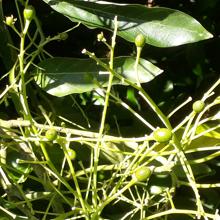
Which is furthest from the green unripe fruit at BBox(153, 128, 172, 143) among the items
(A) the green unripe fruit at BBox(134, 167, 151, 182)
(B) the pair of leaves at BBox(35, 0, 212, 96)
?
(B) the pair of leaves at BBox(35, 0, 212, 96)

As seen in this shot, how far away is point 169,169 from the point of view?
77 centimetres

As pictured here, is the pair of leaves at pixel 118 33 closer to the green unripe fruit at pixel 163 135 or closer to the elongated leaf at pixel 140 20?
the elongated leaf at pixel 140 20

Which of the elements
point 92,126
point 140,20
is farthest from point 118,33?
point 92,126

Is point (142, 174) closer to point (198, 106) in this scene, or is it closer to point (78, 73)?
point (198, 106)

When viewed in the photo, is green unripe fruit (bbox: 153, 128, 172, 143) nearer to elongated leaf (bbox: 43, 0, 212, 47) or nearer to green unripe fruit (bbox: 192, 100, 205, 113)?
green unripe fruit (bbox: 192, 100, 205, 113)

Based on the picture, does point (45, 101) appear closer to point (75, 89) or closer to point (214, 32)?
point (75, 89)

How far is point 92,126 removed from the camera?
943mm

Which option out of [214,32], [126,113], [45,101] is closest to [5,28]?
[45,101]

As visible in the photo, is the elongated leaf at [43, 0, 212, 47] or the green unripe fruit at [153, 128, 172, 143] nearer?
the green unripe fruit at [153, 128, 172, 143]

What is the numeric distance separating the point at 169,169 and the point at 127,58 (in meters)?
0.17

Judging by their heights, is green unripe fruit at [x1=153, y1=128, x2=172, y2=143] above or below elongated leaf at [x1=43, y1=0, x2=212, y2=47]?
below

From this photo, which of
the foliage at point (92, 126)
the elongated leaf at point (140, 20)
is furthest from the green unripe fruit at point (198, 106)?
the elongated leaf at point (140, 20)

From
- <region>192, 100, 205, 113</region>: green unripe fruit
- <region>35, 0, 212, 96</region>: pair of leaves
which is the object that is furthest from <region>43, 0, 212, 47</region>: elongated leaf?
<region>192, 100, 205, 113</region>: green unripe fruit

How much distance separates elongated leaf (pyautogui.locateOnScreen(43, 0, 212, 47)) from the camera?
806 mm
